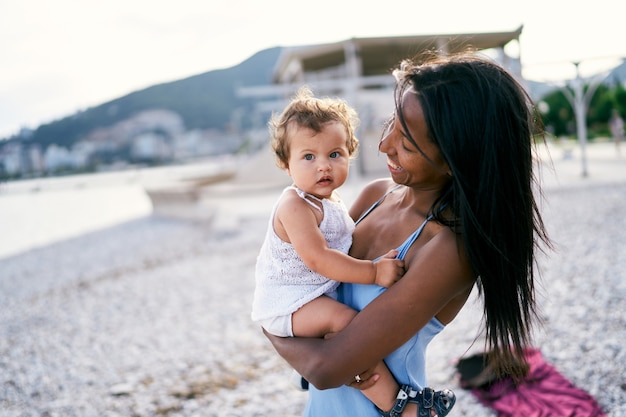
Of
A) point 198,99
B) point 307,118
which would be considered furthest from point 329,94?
point 198,99

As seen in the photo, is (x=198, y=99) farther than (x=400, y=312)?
Yes

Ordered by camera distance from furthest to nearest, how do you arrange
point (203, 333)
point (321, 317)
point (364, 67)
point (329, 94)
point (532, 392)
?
point (364, 67) → point (329, 94) → point (203, 333) → point (532, 392) → point (321, 317)

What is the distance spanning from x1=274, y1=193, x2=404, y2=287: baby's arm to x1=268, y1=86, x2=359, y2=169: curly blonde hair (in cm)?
19

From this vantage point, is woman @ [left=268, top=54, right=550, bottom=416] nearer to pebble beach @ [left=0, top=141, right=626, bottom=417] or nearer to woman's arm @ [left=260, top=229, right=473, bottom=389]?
woman's arm @ [left=260, top=229, right=473, bottom=389]

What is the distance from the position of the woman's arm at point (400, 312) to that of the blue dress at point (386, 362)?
95mm

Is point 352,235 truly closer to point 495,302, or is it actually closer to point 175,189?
point 495,302

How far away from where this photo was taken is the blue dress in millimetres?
1476

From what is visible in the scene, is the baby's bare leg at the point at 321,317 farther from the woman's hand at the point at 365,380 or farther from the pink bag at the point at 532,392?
the pink bag at the point at 532,392

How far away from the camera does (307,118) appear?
5.42 feet

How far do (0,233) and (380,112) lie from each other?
1728 cm

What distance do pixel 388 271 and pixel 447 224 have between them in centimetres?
20

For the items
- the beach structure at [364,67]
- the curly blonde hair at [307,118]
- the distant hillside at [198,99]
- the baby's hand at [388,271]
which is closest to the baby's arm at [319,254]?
the baby's hand at [388,271]

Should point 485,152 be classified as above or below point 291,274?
above

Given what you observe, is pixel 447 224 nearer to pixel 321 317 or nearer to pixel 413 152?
pixel 413 152
